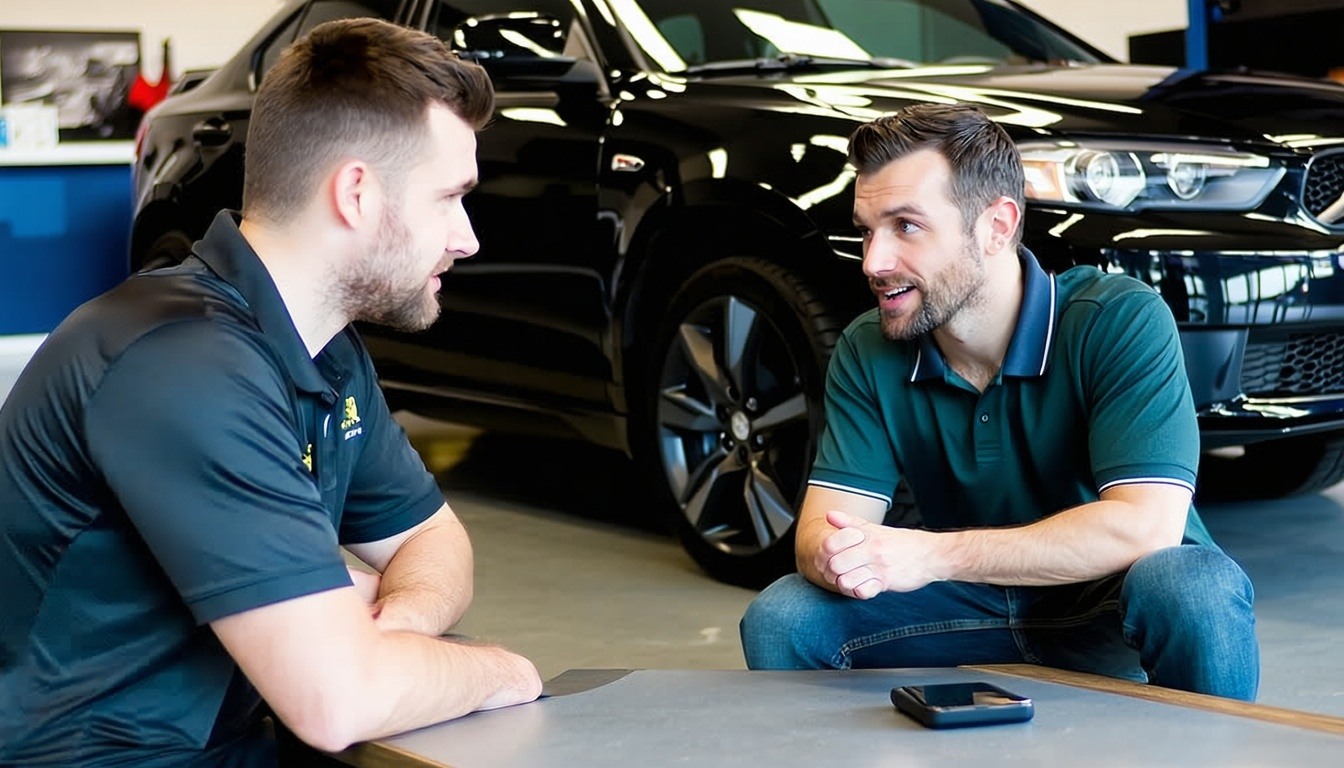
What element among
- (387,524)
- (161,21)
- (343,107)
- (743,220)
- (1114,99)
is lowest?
(387,524)

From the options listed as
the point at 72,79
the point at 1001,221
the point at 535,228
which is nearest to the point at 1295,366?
the point at 1001,221

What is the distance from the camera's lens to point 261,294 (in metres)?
1.82

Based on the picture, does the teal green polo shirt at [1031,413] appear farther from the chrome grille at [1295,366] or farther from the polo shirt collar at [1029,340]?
the chrome grille at [1295,366]

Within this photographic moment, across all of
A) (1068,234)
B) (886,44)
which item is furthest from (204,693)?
(886,44)

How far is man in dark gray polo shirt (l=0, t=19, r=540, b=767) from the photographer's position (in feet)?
5.34

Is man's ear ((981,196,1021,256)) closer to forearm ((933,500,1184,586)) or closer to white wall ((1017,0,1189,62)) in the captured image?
forearm ((933,500,1184,586))

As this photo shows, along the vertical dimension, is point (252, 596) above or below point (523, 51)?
below

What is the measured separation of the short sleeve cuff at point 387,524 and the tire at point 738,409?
59.7 inches

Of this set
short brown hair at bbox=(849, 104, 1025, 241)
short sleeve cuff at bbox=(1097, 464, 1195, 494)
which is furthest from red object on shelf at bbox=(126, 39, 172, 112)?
short sleeve cuff at bbox=(1097, 464, 1195, 494)

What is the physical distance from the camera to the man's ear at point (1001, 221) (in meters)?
2.61

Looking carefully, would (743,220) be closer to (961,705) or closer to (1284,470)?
(1284,470)

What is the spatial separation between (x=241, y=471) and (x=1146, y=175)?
2.41 m

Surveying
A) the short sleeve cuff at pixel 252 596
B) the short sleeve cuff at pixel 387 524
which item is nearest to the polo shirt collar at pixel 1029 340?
the short sleeve cuff at pixel 387 524

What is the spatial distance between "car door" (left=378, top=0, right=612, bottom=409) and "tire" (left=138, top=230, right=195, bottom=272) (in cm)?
110
